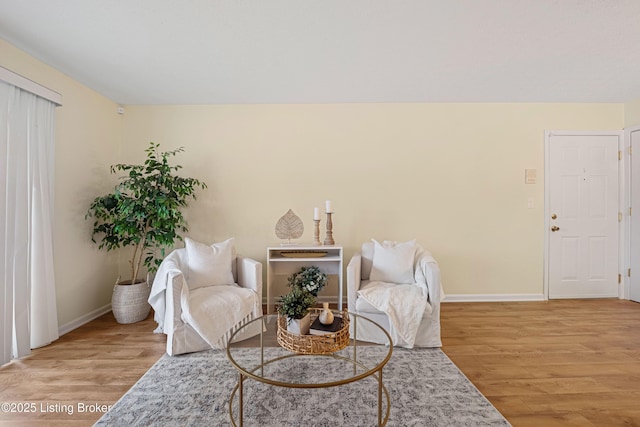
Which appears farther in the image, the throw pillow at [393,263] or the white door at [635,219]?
the white door at [635,219]

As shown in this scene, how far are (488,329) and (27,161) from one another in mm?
4106

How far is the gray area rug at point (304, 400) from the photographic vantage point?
4.94ft

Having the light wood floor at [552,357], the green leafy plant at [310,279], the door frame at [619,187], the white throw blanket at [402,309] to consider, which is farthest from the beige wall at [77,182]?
the door frame at [619,187]

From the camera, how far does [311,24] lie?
6.31ft

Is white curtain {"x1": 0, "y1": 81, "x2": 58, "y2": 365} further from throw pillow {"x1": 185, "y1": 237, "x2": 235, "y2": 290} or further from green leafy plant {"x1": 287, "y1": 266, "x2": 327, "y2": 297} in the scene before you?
green leafy plant {"x1": 287, "y1": 266, "x2": 327, "y2": 297}

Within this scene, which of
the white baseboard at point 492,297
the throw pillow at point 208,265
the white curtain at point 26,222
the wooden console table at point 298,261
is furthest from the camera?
the white baseboard at point 492,297

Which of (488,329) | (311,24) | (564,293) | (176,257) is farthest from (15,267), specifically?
(564,293)

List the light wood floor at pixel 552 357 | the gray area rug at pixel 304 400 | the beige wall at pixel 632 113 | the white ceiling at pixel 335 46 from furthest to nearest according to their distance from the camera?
the beige wall at pixel 632 113, the white ceiling at pixel 335 46, the light wood floor at pixel 552 357, the gray area rug at pixel 304 400

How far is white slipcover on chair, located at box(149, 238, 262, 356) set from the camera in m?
2.15

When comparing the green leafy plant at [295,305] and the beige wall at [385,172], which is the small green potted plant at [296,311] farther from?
the beige wall at [385,172]

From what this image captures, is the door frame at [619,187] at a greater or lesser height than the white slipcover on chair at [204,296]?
greater

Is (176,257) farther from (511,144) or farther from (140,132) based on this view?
(511,144)

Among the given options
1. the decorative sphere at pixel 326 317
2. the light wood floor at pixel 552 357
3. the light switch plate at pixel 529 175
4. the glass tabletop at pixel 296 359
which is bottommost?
the light wood floor at pixel 552 357

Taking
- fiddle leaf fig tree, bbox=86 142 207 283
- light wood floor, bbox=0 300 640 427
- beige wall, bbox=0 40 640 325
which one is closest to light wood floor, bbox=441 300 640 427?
light wood floor, bbox=0 300 640 427
